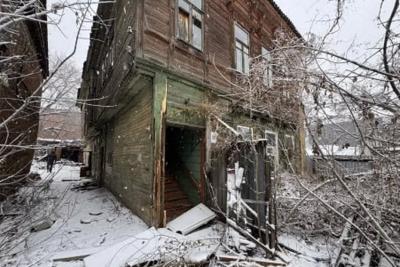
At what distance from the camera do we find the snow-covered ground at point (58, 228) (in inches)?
178

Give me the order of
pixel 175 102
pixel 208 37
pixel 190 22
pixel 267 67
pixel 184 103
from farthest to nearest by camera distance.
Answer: pixel 208 37
pixel 190 22
pixel 184 103
pixel 175 102
pixel 267 67

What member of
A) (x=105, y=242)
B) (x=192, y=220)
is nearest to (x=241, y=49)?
(x=192, y=220)

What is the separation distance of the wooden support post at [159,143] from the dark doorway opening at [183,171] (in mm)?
886

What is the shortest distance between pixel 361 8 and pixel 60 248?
7.11m

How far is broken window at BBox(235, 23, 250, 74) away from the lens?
9450 millimetres

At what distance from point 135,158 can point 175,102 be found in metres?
2.28

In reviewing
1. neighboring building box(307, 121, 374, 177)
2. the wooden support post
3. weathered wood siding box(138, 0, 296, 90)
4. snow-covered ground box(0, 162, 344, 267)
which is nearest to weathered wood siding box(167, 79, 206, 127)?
the wooden support post

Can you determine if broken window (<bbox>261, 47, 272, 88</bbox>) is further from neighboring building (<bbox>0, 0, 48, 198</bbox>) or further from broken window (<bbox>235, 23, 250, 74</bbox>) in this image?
A: neighboring building (<bbox>0, 0, 48, 198</bbox>)

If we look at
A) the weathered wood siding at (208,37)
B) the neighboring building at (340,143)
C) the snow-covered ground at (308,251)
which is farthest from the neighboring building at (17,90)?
the snow-covered ground at (308,251)

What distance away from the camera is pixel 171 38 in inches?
258

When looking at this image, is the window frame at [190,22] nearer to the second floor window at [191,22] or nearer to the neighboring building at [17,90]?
the second floor window at [191,22]

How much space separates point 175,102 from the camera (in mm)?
6559

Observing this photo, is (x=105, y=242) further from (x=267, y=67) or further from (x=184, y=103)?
(x=267, y=67)

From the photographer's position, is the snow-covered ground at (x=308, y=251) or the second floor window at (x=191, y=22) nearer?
the snow-covered ground at (x=308, y=251)
